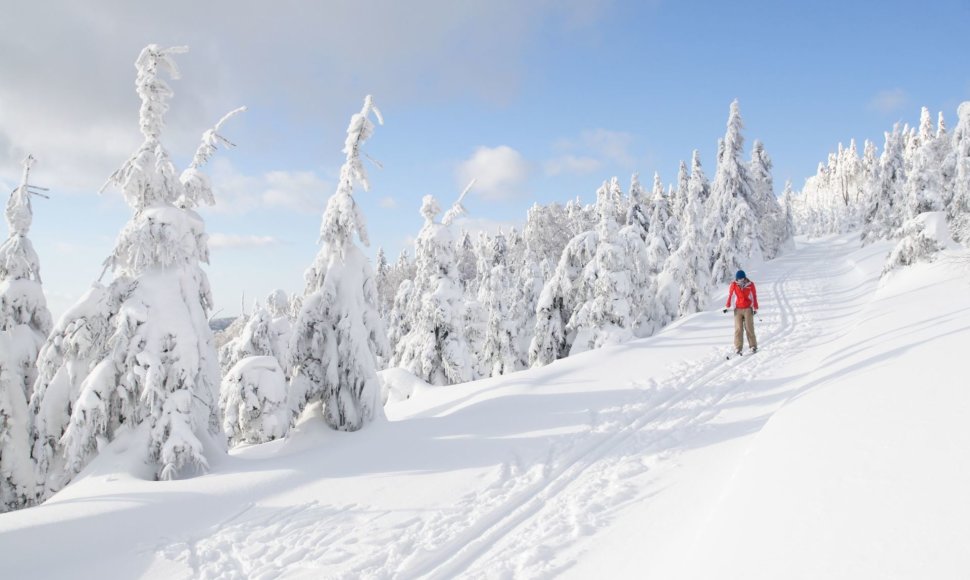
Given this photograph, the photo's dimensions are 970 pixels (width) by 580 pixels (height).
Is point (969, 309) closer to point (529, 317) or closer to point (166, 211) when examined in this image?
point (166, 211)

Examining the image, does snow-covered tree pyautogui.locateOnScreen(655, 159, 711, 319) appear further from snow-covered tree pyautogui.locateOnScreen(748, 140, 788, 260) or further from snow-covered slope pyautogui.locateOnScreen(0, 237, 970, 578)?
snow-covered tree pyautogui.locateOnScreen(748, 140, 788, 260)

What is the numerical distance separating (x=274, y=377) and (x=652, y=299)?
77.1 ft

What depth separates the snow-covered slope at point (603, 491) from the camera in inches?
142

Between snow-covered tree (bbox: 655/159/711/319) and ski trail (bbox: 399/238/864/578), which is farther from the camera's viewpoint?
snow-covered tree (bbox: 655/159/711/319)

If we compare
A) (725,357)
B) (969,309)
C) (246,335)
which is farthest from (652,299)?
(246,335)

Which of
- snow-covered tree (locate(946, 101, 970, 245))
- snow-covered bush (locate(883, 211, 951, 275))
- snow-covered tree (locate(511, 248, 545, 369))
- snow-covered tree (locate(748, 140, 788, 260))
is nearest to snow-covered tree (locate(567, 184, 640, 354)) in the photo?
snow-covered tree (locate(511, 248, 545, 369))

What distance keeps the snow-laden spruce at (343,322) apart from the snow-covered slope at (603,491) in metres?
0.82

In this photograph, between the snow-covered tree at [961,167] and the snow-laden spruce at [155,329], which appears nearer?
the snow-laden spruce at [155,329]

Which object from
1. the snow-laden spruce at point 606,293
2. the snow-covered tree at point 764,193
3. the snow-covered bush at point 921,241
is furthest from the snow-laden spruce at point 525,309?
the snow-covered tree at point 764,193

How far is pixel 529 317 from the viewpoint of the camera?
1426 inches

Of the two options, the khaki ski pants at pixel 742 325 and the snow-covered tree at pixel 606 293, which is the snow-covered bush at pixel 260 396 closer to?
the khaki ski pants at pixel 742 325

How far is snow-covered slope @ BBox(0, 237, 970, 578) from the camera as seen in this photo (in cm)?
362

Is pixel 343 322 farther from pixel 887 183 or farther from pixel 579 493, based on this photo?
pixel 887 183

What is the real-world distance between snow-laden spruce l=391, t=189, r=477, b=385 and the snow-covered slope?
11034 millimetres
